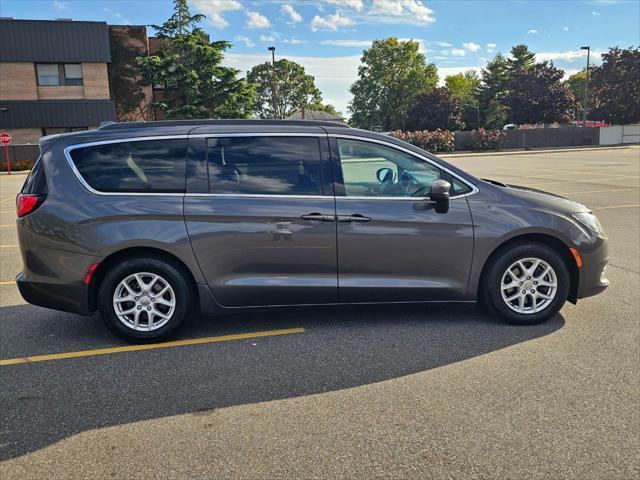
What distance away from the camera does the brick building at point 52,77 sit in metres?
32.8

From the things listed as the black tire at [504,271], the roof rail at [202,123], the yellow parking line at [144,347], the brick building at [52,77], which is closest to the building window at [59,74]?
the brick building at [52,77]

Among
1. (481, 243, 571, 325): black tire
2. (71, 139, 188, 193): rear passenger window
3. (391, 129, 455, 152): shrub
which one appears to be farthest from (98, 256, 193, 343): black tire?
(391, 129, 455, 152): shrub

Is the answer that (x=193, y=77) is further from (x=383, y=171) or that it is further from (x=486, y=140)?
(x=383, y=171)

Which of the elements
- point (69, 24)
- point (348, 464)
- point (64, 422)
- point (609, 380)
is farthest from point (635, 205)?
point (69, 24)

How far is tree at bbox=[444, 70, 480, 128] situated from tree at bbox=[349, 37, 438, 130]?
5.65m

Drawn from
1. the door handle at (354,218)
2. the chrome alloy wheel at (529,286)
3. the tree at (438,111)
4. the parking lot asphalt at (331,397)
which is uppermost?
the tree at (438,111)

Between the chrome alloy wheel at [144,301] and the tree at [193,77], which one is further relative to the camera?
the tree at [193,77]

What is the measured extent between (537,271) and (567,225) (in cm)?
46

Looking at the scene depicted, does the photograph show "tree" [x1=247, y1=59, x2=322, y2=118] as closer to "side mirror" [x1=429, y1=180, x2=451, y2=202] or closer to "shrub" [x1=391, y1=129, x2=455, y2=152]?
"shrub" [x1=391, y1=129, x2=455, y2=152]

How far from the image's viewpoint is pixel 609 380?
357 cm

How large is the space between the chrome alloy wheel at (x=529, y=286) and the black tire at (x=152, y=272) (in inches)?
105

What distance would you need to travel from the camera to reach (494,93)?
7375 centimetres

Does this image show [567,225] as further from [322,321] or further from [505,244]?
[322,321]

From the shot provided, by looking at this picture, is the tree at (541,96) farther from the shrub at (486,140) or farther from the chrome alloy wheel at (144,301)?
the chrome alloy wheel at (144,301)
